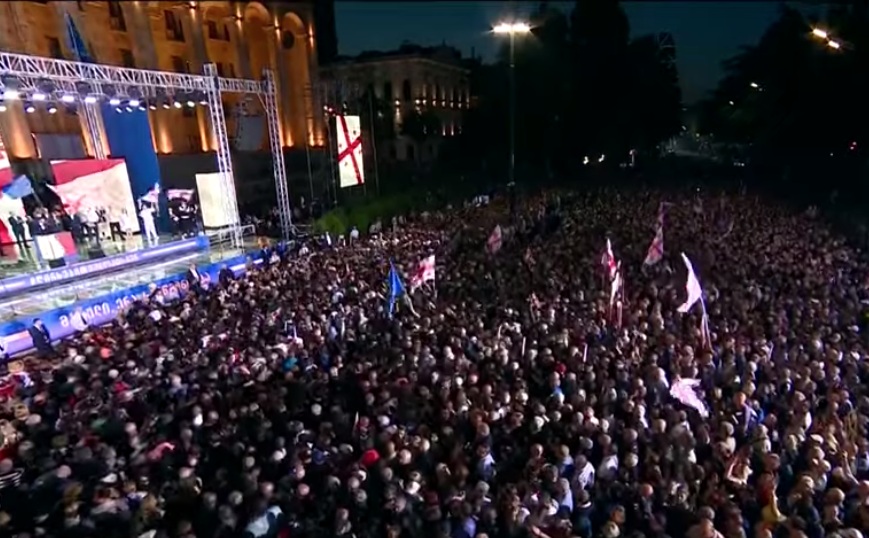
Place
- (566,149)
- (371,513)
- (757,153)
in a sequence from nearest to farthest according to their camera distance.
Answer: (371,513), (757,153), (566,149)

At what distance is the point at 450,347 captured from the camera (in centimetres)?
823

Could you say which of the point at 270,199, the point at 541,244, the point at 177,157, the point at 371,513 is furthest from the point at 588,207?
the point at 371,513

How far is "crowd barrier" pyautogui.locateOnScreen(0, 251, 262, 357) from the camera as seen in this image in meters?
11.4

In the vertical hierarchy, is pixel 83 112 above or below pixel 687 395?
above

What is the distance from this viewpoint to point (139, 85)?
15.3m

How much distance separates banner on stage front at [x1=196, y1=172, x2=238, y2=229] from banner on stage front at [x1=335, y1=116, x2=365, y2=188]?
427 centimetres

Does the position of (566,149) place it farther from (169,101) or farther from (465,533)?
(465,533)

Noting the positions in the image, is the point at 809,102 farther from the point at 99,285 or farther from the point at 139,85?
the point at 99,285

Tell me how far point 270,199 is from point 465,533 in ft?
85.0

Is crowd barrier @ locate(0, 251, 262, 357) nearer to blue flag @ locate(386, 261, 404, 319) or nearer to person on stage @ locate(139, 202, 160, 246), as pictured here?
person on stage @ locate(139, 202, 160, 246)

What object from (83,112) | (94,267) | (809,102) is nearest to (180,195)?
(83,112)

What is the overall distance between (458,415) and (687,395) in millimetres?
2526

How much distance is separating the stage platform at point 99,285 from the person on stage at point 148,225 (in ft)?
3.58

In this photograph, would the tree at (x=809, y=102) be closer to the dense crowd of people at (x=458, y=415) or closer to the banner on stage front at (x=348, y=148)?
the banner on stage front at (x=348, y=148)
